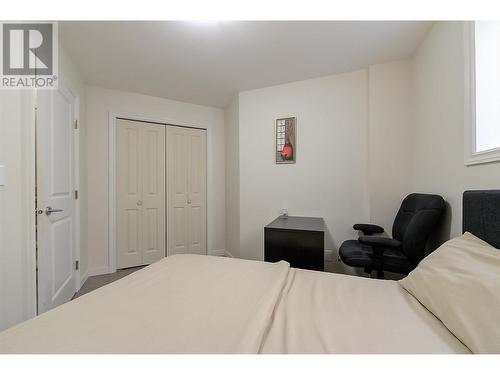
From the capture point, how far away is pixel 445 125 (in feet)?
5.35

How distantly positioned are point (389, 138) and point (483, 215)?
1405 mm

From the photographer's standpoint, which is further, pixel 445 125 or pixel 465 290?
pixel 445 125

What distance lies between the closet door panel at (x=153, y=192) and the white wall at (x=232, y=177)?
3.25ft

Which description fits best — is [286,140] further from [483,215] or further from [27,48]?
[27,48]

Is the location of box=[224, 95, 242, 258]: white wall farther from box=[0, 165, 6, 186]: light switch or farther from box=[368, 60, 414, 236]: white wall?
box=[0, 165, 6, 186]: light switch

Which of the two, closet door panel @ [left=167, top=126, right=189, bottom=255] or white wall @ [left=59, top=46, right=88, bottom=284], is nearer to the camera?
white wall @ [left=59, top=46, right=88, bottom=284]

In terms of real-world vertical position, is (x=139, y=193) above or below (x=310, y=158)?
below

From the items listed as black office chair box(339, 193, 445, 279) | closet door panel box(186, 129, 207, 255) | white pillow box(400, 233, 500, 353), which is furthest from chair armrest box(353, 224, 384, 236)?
closet door panel box(186, 129, 207, 255)

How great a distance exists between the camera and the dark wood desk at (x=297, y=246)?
74.0 inches

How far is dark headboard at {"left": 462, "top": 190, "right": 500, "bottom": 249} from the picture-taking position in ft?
3.31

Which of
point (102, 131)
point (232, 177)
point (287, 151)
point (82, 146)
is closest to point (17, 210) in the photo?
point (82, 146)

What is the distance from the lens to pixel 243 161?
2982 mm

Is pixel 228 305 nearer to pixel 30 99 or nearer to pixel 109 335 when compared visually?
pixel 109 335
